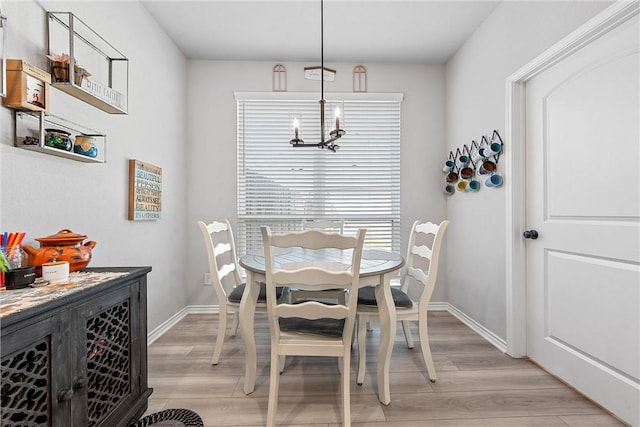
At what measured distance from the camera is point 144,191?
2.48 metres

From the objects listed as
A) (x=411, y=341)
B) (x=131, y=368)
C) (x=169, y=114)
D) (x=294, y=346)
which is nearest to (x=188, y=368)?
(x=131, y=368)

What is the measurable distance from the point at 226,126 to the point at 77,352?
8.68ft

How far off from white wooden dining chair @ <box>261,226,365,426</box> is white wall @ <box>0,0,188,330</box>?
3.78 feet

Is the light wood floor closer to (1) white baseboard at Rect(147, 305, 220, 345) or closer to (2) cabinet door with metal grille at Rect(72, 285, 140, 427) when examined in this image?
(1) white baseboard at Rect(147, 305, 220, 345)

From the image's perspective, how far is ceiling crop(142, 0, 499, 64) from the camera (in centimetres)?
254

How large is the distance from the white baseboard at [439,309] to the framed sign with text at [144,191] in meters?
0.98

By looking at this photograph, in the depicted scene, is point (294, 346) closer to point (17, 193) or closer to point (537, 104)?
point (17, 193)

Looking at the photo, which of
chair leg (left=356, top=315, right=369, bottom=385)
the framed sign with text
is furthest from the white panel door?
the framed sign with text

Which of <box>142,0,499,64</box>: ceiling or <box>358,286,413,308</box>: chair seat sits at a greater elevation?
<box>142,0,499,64</box>: ceiling

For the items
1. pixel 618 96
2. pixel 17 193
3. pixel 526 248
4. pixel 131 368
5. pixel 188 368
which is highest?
pixel 618 96

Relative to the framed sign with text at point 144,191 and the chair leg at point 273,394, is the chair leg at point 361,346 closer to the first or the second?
the chair leg at point 273,394

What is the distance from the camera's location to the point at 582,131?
71.4 inches

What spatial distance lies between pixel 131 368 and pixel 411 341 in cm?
186

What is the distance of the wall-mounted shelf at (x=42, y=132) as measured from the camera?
4.69 ft
